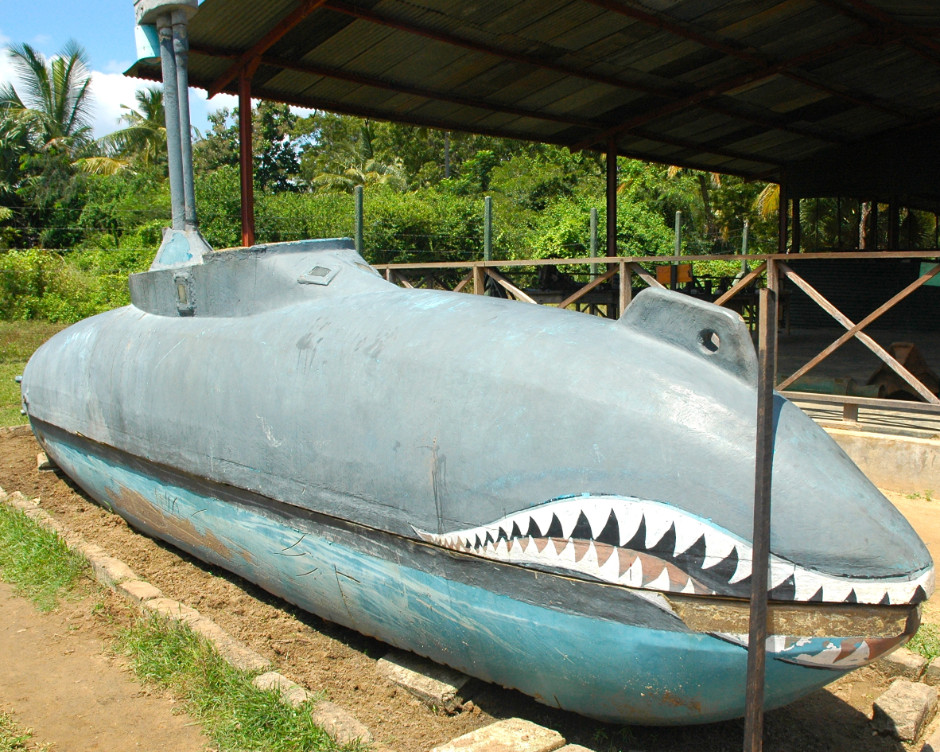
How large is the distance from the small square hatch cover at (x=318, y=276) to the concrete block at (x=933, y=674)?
2.96m

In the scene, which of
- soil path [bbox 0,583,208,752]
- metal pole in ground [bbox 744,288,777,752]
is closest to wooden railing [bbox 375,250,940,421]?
soil path [bbox 0,583,208,752]

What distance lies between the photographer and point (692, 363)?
7.81ft

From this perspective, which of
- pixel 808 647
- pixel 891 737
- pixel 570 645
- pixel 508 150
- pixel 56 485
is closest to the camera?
A: pixel 808 647

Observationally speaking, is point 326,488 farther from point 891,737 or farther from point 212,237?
point 212,237

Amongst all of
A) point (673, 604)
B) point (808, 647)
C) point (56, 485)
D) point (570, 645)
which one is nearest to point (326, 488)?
point (570, 645)

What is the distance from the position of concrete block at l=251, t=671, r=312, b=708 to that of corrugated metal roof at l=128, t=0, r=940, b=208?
587cm

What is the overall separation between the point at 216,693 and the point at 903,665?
104 inches

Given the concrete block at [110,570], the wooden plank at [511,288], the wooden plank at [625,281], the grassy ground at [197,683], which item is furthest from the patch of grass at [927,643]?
the wooden plank at [511,288]

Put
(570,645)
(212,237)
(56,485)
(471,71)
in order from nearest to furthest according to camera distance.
Result: (570,645)
(56,485)
(471,71)
(212,237)

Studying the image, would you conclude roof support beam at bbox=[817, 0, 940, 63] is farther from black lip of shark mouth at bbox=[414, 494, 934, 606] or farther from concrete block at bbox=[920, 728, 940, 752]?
black lip of shark mouth at bbox=[414, 494, 934, 606]

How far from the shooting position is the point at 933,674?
304 centimetres

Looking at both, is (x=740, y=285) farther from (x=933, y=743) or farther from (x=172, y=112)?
(x=933, y=743)

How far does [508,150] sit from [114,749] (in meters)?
31.4

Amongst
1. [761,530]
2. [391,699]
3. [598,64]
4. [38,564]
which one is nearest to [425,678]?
[391,699]
